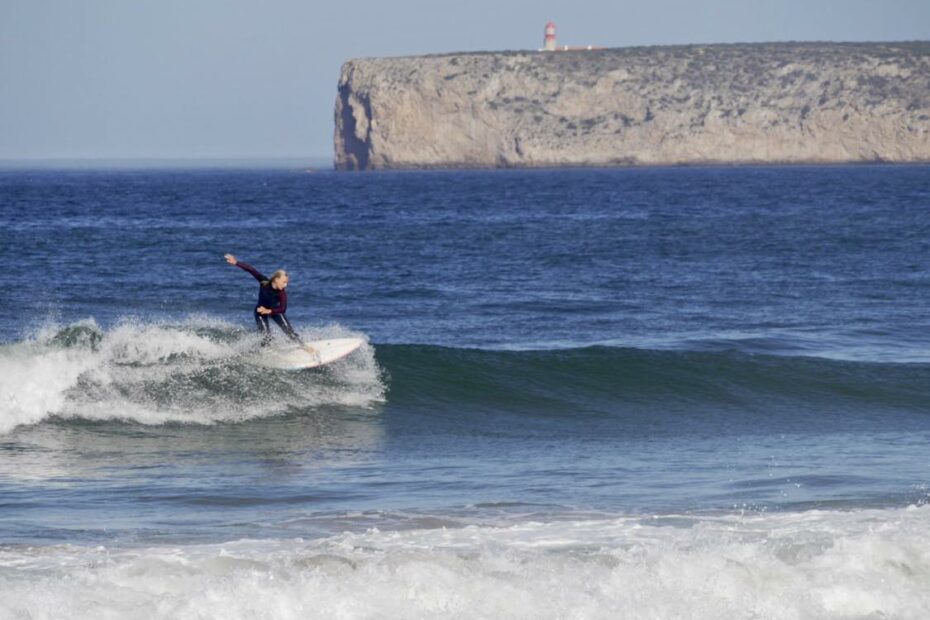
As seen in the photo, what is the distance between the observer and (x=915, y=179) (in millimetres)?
96375

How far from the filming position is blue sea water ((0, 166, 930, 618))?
27.4 ft

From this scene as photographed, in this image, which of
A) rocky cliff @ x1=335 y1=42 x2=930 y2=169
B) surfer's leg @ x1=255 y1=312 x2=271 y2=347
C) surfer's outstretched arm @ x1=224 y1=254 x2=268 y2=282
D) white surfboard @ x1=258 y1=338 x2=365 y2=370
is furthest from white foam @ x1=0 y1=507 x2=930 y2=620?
rocky cliff @ x1=335 y1=42 x2=930 y2=169

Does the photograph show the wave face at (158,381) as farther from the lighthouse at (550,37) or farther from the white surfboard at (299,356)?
the lighthouse at (550,37)

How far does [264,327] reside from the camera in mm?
15797

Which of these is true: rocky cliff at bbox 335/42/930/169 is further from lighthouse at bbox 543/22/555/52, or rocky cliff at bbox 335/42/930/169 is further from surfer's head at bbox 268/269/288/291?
surfer's head at bbox 268/269/288/291

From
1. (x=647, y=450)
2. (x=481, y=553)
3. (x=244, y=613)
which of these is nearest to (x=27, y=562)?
(x=244, y=613)

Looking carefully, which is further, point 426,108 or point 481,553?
point 426,108

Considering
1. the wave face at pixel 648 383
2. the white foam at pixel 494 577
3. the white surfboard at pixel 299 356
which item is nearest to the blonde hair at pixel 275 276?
the white surfboard at pixel 299 356

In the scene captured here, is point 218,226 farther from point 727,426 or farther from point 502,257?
point 727,426

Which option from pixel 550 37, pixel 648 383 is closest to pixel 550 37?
pixel 550 37

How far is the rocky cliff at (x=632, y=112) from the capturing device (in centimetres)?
14475

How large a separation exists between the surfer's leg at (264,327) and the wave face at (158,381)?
0.33m

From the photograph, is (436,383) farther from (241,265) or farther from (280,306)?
(241,265)

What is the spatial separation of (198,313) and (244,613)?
17428mm
